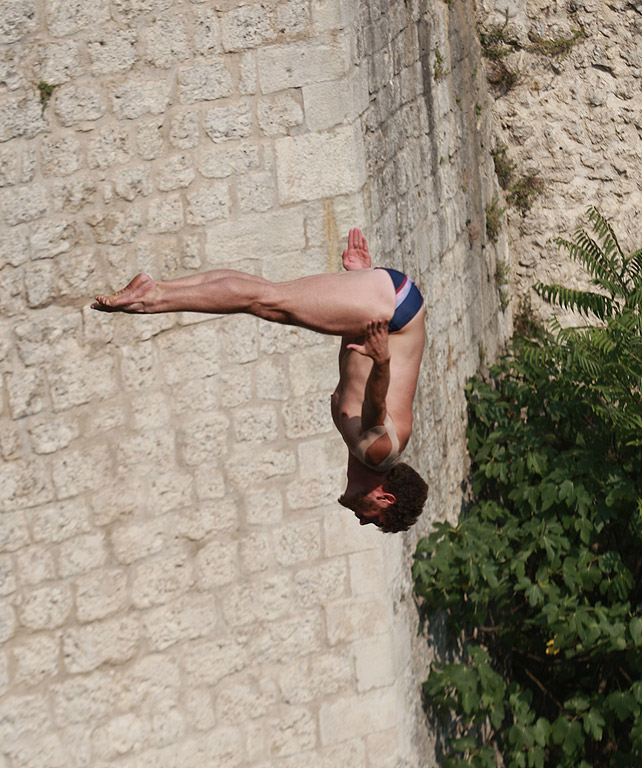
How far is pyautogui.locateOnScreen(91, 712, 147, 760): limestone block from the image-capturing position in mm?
4605

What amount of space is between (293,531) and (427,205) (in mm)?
2057

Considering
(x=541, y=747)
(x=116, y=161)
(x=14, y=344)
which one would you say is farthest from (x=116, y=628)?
(x=541, y=747)

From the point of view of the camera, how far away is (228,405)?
468cm

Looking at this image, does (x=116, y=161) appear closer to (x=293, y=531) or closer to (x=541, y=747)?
(x=293, y=531)

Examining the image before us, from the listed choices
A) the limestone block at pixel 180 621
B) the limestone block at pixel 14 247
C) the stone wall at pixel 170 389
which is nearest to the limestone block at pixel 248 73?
the stone wall at pixel 170 389

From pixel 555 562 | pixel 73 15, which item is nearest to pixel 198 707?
pixel 555 562

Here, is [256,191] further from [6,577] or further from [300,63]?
[6,577]

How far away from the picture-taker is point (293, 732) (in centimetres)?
481

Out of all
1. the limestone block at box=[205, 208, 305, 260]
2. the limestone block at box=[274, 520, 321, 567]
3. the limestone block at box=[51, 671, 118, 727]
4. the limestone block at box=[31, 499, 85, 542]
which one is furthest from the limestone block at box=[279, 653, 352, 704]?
the limestone block at box=[205, 208, 305, 260]

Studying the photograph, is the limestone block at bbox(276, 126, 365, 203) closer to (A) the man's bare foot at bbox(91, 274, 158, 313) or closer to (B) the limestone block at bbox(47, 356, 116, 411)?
(B) the limestone block at bbox(47, 356, 116, 411)

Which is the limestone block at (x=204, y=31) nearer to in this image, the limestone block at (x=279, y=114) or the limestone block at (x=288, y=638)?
the limestone block at (x=279, y=114)

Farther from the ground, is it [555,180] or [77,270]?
[77,270]

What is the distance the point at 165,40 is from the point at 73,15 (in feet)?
1.30

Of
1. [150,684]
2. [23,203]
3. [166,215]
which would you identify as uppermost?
[23,203]
